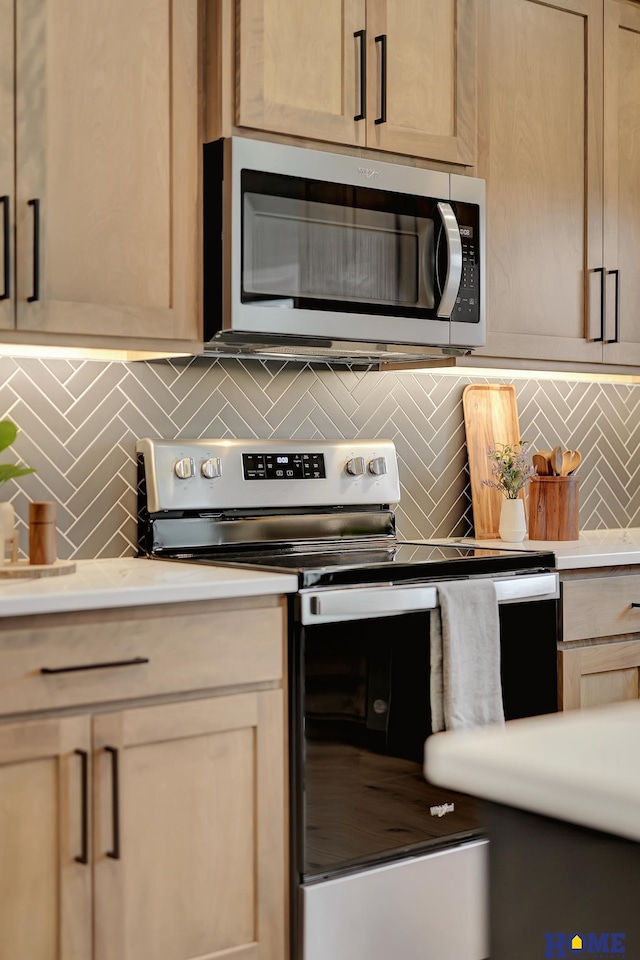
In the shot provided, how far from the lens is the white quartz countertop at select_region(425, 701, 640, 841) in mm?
797

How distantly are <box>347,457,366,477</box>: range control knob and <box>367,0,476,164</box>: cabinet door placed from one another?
0.77 metres

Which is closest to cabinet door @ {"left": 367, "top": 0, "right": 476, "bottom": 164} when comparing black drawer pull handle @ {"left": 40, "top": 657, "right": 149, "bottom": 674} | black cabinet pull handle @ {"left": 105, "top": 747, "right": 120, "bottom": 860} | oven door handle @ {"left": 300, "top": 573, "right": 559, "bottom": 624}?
oven door handle @ {"left": 300, "top": 573, "right": 559, "bottom": 624}

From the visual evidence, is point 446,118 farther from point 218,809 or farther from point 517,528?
point 218,809

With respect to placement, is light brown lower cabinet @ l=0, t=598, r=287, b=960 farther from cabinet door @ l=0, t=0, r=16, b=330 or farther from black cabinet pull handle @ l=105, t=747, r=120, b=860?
cabinet door @ l=0, t=0, r=16, b=330

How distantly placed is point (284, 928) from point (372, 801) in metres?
0.30

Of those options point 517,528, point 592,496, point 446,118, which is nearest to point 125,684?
point 517,528

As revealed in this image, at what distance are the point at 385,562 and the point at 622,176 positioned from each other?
156 cm

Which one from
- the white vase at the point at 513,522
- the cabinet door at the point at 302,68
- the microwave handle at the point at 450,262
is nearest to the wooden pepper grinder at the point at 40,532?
the cabinet door at the point at 302,68

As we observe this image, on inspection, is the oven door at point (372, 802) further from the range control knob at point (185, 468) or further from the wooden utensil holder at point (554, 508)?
the wooden utensil holder at point (554, 508)

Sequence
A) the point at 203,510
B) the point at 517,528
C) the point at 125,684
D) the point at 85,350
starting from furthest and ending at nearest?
the point at 517,528, the point at 203,510, the point at 85,350, the point at 125,684

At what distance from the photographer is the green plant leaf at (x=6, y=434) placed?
2.12 meters

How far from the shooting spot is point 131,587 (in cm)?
194

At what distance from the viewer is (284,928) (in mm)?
2137

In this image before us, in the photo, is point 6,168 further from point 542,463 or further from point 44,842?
point 542,463
